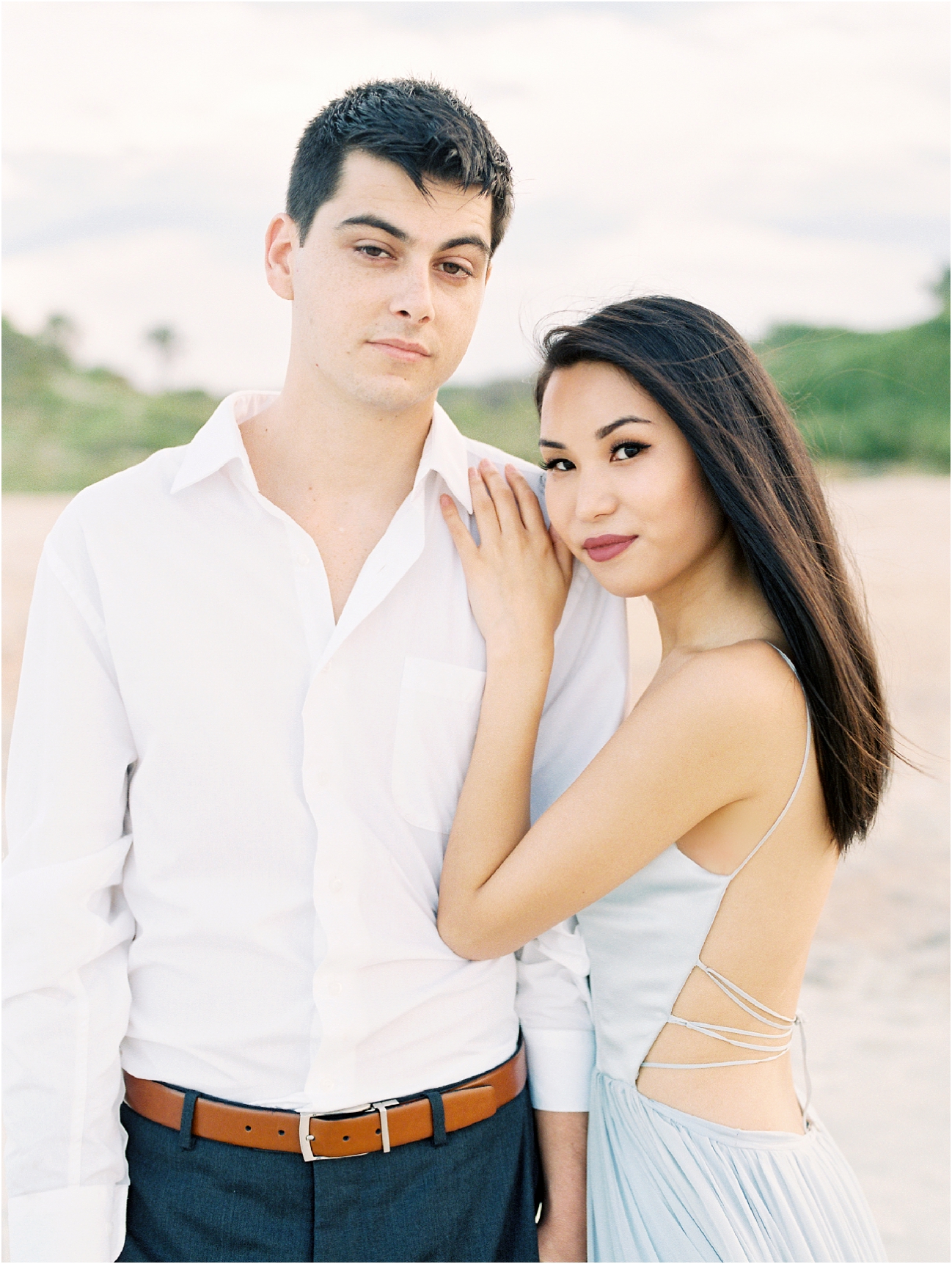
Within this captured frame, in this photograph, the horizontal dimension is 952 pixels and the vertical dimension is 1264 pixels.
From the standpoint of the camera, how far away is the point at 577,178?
1977 centimetres

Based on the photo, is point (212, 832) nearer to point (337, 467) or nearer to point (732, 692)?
point (337, 467)

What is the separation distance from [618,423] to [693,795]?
2.06 feet

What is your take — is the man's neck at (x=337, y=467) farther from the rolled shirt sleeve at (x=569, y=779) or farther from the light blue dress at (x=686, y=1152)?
the light blue dress at (x=686, y=1152)

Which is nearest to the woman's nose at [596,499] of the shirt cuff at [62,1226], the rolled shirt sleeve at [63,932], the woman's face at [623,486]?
the woman's face at [623,486]

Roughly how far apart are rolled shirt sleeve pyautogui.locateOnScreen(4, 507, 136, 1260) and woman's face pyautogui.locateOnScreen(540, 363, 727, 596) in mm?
831

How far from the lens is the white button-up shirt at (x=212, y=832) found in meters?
1.76

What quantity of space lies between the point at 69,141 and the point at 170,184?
7.54 ft

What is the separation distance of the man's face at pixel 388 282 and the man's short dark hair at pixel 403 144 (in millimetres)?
23

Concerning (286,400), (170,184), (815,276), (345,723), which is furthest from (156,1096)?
(170,184)

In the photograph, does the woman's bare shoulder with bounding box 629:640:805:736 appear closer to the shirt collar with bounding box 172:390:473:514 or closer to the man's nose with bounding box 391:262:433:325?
the shirt collar with bounding box 172:390:473:514

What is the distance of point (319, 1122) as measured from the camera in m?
1.74

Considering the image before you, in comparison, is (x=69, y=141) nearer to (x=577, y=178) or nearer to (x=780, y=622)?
(x=577, y=178)

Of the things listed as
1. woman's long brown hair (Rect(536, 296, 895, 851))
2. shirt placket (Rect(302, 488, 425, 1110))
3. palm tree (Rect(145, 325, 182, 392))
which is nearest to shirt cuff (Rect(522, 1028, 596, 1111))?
shirt placket (Rect(302, 488, 425, 1110))

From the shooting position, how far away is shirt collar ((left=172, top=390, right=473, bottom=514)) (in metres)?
1.83
